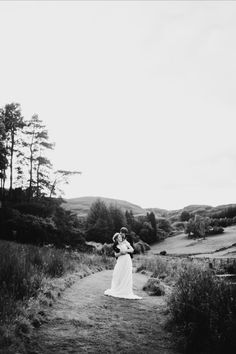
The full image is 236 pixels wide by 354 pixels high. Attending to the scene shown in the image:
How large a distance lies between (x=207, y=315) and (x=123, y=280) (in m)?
5.56

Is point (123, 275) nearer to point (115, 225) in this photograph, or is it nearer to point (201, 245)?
point (201, 245)

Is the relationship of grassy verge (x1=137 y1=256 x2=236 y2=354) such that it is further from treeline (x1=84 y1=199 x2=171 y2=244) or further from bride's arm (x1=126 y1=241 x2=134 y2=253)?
treeline (x1=84 y1=199 x2=171 y2=244)

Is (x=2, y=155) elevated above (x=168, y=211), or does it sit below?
above

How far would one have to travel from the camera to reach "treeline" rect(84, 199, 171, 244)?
219ft

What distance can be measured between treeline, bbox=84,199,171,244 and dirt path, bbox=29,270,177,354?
57.2 m

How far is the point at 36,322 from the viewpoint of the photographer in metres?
6.17

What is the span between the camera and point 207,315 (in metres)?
5.73

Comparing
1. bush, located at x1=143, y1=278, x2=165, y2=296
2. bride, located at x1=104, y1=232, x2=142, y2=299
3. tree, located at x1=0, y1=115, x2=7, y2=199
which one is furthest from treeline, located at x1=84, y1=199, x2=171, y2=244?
bride, located at x1=104, y1=232, x2=142, y2=299

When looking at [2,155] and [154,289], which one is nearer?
[154,289]

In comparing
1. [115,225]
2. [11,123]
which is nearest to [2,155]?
[11,123]

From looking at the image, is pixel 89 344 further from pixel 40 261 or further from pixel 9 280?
pixel 40 261

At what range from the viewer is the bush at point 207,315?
5215 mm

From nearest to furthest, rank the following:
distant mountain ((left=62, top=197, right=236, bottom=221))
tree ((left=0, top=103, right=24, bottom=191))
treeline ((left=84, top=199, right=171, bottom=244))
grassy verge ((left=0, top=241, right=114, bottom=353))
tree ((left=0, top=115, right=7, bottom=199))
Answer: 1. grassy verge ((left=0, top=241, right=114, bottom=353))
2. tree ((left=0, top=115, right=7, bottom=199))
3. tree ((left=0, top=103, right=24, bottom=191))
4. treeline ((left=84, top=199, right=171, bottom=244))
5. distant mountain ((left=62, top=197, right=236, bottom=221))

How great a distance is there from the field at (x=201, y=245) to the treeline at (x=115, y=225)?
430 cm
